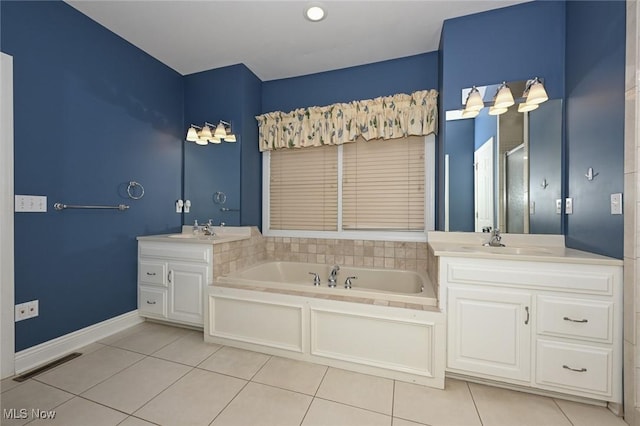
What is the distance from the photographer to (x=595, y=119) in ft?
5.16

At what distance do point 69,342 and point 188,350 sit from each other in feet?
2.95

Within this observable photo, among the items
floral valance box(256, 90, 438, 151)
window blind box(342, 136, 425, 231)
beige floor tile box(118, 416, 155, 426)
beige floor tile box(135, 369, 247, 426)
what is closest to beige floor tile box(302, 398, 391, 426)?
beige floor tile box(135, 369, 247, 426)

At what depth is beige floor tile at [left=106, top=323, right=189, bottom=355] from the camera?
6.81ft

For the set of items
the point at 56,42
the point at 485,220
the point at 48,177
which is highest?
the point at 56,42

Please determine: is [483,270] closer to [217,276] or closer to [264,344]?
[264,344]

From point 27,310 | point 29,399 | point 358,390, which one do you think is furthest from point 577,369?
point 27,310

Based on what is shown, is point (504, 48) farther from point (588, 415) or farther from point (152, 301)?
point (152, 301)

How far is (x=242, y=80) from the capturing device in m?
2.77

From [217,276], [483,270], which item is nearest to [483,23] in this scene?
[483,270]

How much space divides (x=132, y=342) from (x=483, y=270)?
2.74 meters

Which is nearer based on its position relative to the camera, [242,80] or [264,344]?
[264,344]

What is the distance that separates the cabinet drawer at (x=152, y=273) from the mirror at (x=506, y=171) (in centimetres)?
259

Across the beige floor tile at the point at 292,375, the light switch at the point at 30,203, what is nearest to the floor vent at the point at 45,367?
the light switch at the point at 30,203

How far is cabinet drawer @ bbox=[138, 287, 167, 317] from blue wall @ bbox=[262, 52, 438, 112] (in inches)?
90.2
